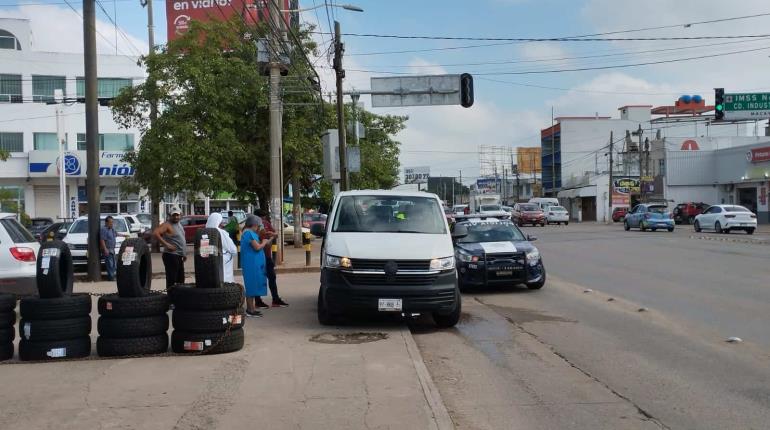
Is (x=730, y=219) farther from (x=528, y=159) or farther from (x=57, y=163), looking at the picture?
(x=528, y=159)

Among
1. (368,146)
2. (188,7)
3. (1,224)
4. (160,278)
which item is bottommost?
(160,278)

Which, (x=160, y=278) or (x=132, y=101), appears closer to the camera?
(x=160, y=278)

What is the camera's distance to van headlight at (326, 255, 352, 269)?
957 cm

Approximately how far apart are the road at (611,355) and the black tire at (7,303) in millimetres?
4768

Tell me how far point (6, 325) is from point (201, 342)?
217 centimetres

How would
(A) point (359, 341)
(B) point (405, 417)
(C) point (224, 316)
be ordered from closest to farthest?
(B) point (405, 417)
(C) point (224, 316)
(A) point (359, 341)

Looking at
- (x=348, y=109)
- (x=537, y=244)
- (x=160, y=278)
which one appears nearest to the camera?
(x=160, y=278)

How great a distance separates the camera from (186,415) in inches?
228

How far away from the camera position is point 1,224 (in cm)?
1095

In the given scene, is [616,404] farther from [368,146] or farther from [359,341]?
[368,146]

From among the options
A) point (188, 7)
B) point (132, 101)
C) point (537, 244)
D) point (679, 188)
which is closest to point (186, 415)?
point (132, 101)

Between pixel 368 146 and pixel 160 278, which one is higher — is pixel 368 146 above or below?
above

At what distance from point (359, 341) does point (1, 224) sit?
6.20m

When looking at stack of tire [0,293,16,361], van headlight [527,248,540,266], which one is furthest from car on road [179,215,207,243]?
stack of tire [0,293,16,361]
